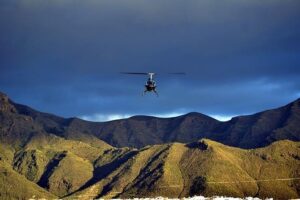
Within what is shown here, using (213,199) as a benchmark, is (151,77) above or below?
above

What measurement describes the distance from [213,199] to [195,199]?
28.6ft

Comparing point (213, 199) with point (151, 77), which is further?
point (151, 77)

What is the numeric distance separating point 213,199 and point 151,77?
5781 centimetres

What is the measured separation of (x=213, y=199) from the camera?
147 m

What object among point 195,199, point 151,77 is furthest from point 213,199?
point 151,77

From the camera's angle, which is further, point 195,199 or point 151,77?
point 151,77

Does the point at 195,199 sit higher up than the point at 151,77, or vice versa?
the point at 151,77

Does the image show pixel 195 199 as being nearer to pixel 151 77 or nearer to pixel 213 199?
pixel 213 199

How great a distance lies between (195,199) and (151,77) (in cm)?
5164

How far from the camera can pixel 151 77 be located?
7623 inches
